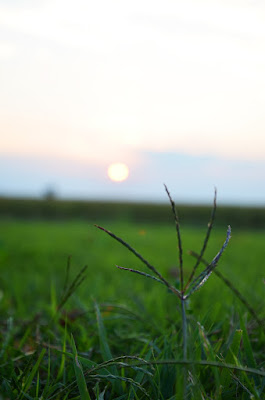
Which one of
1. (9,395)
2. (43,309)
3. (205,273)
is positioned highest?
(205,273)

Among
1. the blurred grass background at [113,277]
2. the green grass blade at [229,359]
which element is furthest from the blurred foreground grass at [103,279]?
the green grass blade at [229,359]

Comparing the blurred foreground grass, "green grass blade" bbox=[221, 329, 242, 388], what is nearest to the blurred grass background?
the blurred foreground grass

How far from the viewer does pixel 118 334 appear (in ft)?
3.80

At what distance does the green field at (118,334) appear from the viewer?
2.29 ft

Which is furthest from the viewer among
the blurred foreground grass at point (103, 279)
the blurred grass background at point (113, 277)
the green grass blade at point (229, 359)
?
the blurred foreground grass at point (103, 279)

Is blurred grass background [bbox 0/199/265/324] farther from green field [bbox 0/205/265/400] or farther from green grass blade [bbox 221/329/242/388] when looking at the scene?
green grass blade [bbox 221/329/242/388]

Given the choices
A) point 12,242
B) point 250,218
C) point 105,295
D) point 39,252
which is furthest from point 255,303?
point 250,218

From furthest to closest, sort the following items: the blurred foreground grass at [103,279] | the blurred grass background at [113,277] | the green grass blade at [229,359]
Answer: the blurred foreground grass at [103,279] → the blurred grass background at [113,277] → the green grass blade at [229,359]

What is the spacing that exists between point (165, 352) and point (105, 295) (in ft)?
6.34

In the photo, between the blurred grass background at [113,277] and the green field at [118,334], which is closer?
the green field at [118,334]

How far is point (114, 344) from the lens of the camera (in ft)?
3.56

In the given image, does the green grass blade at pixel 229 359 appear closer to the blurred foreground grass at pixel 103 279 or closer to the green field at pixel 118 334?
the green field at pixel 118 334

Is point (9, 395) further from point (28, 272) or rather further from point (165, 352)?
point (28, 272)

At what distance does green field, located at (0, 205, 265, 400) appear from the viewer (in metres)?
0.70
